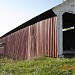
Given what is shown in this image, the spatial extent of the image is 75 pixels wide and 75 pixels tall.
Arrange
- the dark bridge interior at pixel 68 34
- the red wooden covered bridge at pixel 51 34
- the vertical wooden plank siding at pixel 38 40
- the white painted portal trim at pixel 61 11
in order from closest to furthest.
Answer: the white painted portal trim at pixel 61 11, the red wooden covered bridge at pixel 51 34, the vertical wooden plank siding at pixel 38 40, the dark bridge interior at pixel 68 34

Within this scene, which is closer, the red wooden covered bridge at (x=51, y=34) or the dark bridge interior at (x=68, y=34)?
the red wooden covered bridge at (x=51, y=34)

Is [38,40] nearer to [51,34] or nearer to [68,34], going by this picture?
[51,34]

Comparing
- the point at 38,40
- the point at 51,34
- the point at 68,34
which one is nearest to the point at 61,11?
the point at 51,34

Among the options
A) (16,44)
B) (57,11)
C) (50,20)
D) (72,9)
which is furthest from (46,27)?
(16,44)

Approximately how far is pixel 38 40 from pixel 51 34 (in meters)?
2.73

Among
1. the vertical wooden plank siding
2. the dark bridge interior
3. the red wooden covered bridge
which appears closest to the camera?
the red wooden covered bridge

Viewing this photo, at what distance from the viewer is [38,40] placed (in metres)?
20.5

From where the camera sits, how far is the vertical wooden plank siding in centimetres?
1770

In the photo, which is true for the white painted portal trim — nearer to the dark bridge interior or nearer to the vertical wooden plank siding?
the vertical wooden plank siding

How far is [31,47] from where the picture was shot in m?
22.5

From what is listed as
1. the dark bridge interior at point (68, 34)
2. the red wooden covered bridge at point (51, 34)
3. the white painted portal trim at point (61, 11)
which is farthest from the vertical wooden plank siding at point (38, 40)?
the dark bridge interior at point (68, 34)

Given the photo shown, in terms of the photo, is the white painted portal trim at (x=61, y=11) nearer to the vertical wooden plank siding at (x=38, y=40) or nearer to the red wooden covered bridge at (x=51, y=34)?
the red wooden covered bridge at (x=51, y=34)

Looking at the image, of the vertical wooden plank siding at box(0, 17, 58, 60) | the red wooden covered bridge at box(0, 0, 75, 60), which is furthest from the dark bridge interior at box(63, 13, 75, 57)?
→ the vertical wooden plank siding at box(0, 17, 58, 60)

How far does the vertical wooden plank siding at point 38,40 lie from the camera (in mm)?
17703
